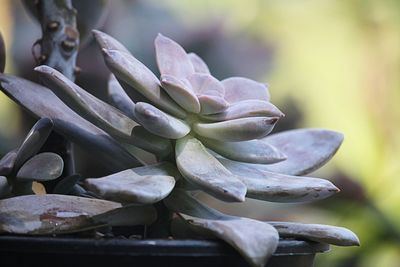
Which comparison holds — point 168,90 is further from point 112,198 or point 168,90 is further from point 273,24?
point 273,24

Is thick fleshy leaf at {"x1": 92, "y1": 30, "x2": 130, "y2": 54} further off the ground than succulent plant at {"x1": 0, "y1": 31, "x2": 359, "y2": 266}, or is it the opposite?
thick fleshy leaf at {"x1": 92, "y1": 30, "x2": 130, "y2": 54}

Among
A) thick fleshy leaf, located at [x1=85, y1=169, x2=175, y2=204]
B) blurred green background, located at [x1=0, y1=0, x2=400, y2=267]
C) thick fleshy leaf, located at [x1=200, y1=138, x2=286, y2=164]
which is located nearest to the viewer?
thick fleshy leaf, located at [x1=85, y1=169, x2=175, y2=204]

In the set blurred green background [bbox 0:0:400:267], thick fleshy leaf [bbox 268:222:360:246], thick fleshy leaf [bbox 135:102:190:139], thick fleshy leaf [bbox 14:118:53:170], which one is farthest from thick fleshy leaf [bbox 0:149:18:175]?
blurred green background [bbox 0:0:400:267]

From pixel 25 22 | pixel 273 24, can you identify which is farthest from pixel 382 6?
pixel 25 22

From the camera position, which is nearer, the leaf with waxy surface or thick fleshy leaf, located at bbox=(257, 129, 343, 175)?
the leaf with waxy surface

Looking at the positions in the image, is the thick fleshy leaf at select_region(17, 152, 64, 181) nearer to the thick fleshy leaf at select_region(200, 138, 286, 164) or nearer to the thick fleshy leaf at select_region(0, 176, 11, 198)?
the thick fleshy leaf at select_region(0, 176, 11, 198)

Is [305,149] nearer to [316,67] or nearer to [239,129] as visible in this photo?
[239,129]

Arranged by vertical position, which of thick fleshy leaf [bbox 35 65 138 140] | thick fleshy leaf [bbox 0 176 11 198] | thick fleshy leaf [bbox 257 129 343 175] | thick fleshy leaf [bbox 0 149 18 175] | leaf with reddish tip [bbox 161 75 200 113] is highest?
leaf with reddish tip [bbox 161 75 200 113]
